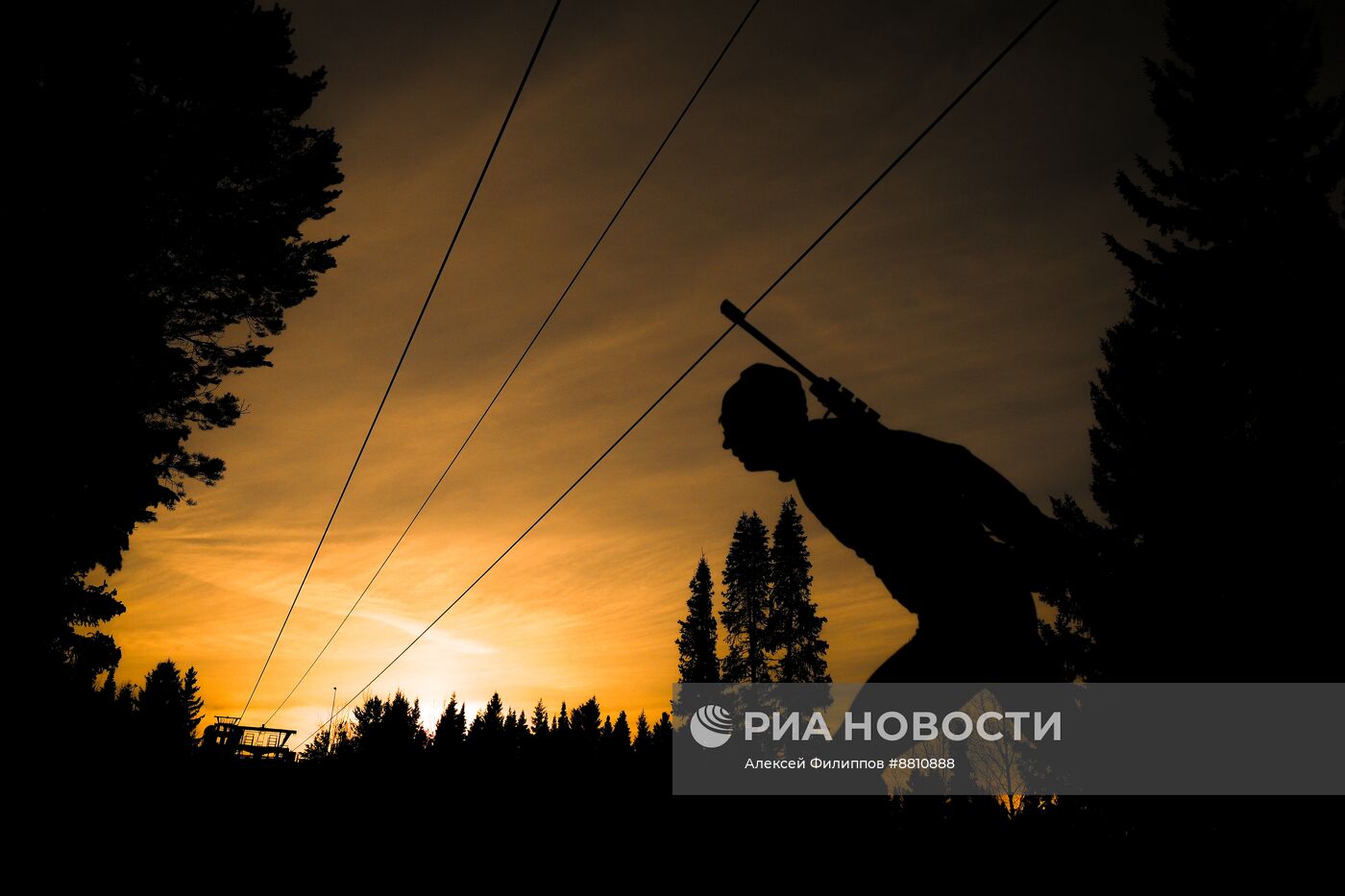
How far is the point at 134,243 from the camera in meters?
15.6

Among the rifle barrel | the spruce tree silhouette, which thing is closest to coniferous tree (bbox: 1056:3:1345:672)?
the rifle barrel

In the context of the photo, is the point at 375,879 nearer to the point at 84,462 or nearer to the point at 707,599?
the point at 84,462

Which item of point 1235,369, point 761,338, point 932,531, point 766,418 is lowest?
point 932,531

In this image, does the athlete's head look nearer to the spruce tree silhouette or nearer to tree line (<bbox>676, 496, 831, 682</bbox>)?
the spruce tree silhouette

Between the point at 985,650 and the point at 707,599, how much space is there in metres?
53.5

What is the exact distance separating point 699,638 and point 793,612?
25.5ft

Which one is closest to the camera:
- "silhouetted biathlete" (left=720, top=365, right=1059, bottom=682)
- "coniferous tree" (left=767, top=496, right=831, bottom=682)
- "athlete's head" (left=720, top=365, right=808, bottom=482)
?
"silhouetted biathlete" (left=720, top=365, right=1059, bottom=682)

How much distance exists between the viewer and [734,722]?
45.8 metres

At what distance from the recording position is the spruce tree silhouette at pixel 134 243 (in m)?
14.3

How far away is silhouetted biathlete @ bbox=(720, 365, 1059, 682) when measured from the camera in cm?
286

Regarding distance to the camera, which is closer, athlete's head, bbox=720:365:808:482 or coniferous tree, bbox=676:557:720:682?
athlete's head, bbox=720:365:808:482

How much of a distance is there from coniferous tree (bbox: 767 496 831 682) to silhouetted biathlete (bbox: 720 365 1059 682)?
46.5m

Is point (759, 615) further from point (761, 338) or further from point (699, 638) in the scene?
point (761, 338)

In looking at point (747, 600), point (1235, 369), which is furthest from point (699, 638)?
point (1235, 369)
